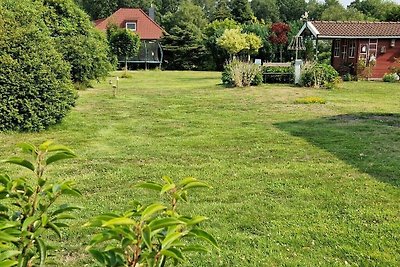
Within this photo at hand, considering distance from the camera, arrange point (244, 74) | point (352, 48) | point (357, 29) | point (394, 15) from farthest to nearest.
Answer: point (394, 15), point (357, 29), point (352, 48), point (244, 74)

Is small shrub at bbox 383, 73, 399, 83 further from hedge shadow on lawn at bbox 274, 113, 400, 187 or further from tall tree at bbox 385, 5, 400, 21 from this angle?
tall tree at bbox 385, 5, 400, 21

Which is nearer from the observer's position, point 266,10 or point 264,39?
point 264,39

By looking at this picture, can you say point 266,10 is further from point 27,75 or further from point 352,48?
point 27,75

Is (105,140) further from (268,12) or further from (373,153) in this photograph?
(268,12)

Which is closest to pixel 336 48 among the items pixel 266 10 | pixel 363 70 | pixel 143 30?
pixel 363 70

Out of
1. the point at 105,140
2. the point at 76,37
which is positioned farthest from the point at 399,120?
the point at 76,37

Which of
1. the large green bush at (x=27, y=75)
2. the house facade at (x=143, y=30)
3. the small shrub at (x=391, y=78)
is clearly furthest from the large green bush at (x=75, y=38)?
the house facade at (x=143, y=30)

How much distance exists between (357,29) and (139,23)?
23691 mm

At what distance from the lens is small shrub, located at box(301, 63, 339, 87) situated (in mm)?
20219

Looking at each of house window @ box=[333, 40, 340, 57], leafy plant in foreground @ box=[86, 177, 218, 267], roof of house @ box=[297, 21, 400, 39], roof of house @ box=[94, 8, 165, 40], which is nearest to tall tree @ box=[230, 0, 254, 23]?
roof of house @ box=[94, 8, 165, 40]

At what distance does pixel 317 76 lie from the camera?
20219 mm

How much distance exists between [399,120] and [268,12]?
63.4 meters

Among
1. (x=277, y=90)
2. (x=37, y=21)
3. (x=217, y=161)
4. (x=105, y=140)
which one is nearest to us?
(x=217, y=161)

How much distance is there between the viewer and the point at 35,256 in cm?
142
